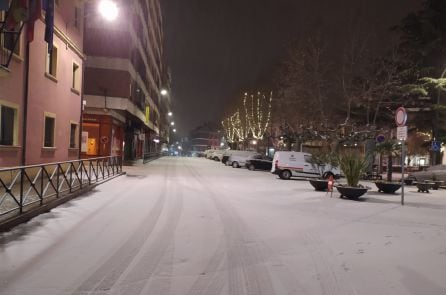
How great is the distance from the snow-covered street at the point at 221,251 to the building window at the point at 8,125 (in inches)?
178

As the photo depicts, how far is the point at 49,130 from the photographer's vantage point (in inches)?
794

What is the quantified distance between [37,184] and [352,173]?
33.8ft

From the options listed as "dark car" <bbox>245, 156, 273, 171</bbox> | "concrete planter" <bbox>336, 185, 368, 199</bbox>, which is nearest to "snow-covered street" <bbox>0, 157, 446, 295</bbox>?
"concrete planter" <bbox>336, 185, 368, 199</bbox>

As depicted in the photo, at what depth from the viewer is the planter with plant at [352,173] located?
1580 centimetres

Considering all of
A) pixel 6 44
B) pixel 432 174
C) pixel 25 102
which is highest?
pixel 6 44

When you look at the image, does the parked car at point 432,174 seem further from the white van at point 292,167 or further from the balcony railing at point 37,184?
the balcony railing at point 37,184

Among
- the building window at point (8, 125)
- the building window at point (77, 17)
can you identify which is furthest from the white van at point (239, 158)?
the building window at point (8, 125)

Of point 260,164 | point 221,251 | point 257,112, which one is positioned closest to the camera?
point 221,251

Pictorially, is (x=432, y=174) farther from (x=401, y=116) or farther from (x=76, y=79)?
(x=76, y=79)

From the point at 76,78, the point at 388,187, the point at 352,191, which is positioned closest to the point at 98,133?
the point at 76,78

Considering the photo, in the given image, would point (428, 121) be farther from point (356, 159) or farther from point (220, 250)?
point (220, 250)

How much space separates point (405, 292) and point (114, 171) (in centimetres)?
1934

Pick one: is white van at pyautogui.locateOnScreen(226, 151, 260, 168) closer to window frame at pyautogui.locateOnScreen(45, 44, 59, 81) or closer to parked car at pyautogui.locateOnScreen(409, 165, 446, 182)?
parked car at pyautogui.locateOnScreen(409, 165, 446, 182)

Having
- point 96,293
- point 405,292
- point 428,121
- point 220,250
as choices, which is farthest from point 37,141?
point 428,121
